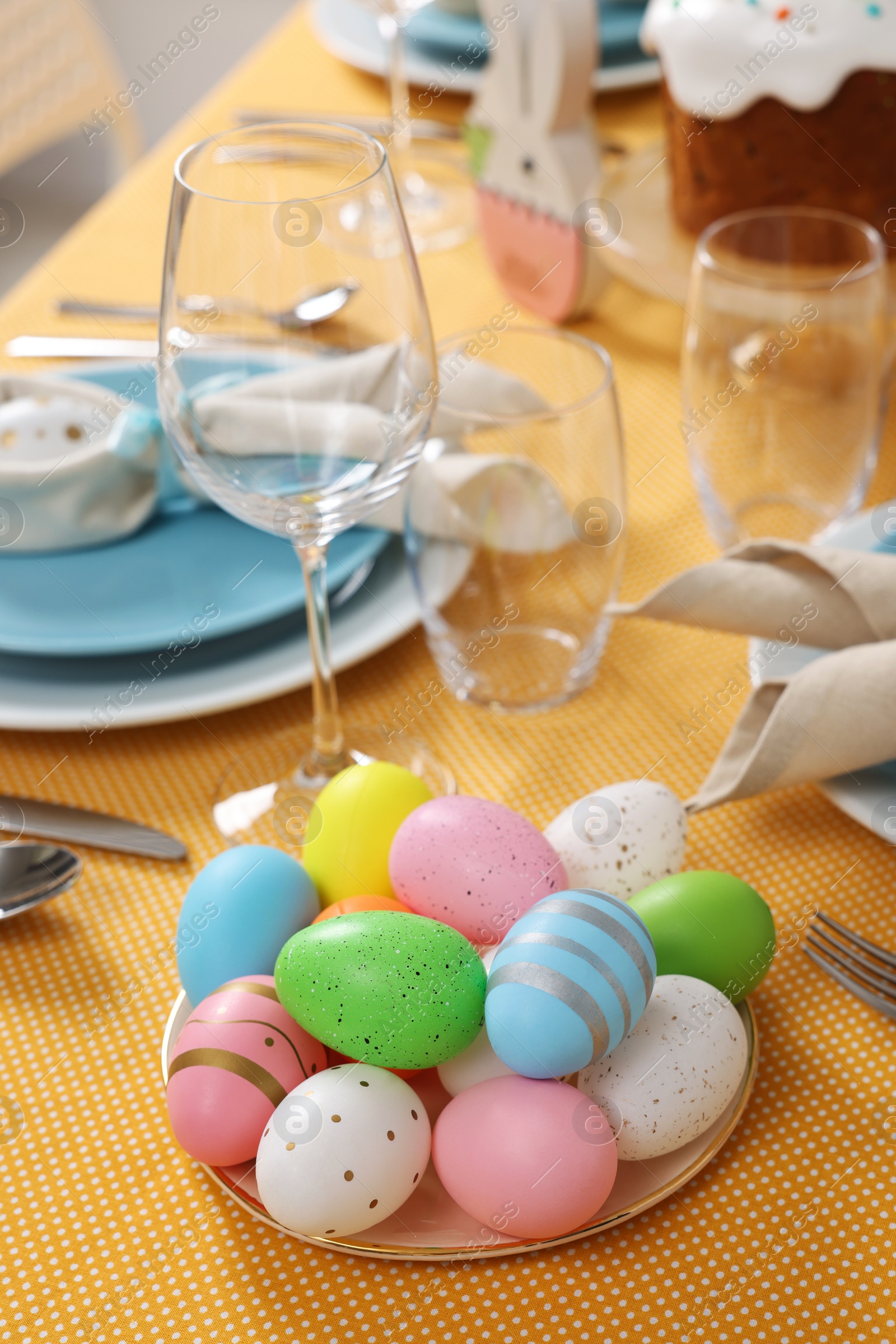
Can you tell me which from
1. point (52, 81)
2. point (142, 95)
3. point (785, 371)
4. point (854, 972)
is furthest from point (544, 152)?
point (142, 95)

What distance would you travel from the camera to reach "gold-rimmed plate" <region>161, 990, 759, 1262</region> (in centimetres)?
38

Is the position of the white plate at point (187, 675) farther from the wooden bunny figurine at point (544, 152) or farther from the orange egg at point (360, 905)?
the wooden bunny figurine at point (544, 152)

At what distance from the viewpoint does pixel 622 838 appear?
470mm

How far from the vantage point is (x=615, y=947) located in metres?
0.39

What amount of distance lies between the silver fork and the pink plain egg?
0.14 meters

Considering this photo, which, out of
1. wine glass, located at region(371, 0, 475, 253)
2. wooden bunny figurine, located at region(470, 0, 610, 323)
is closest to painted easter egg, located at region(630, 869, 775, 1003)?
wooden bunny figurine, located at region(470, 0, 610, 323)

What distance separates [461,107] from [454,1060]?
998 mm

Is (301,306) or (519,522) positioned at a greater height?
(301,306)

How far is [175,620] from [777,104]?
55 centimetres

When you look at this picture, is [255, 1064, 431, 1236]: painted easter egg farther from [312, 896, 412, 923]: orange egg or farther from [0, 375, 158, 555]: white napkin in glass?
[0, 375, 158, 555]: white napkin in glass

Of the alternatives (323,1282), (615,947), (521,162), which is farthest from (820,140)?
(323,1282)

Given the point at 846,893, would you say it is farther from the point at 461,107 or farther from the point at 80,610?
the point at 461,107

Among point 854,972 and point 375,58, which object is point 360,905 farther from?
point 375,58

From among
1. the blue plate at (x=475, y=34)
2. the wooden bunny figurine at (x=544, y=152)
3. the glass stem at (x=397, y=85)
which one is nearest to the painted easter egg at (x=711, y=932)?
the wooden bunny figurine at (x=544, y=152)
